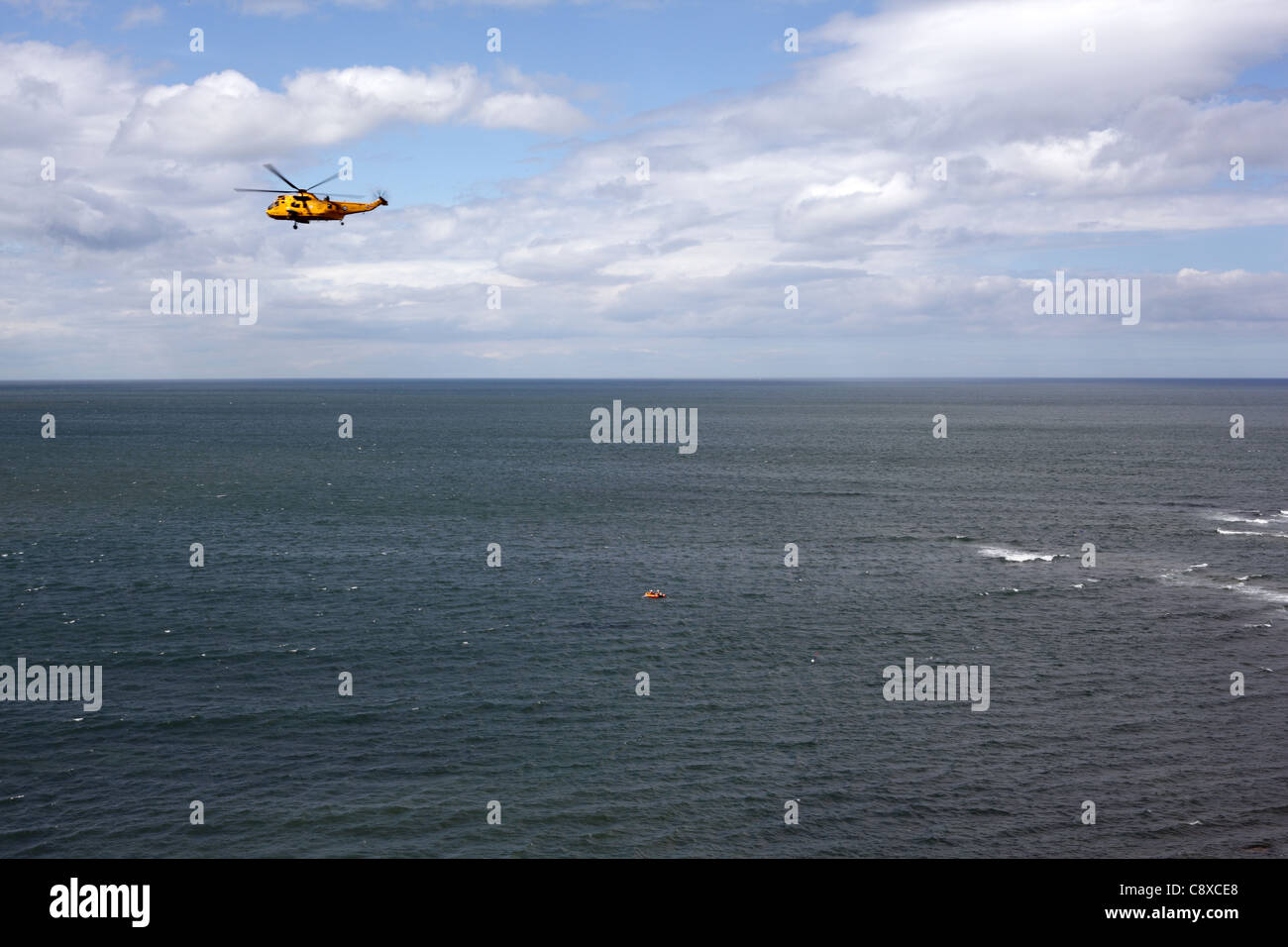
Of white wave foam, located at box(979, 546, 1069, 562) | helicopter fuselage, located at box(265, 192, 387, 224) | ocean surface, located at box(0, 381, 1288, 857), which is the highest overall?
helicopter fuselage, located at box(265, 192, 387, 224)

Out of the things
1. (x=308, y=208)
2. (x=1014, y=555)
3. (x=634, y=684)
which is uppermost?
(x=308, y=208)

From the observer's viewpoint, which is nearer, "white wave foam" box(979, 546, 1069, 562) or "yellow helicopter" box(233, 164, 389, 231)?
"yellow helicopter" box(233, 164, 389, 231)

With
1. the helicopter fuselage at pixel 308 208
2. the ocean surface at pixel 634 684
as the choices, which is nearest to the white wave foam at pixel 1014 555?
the ocean surface at pixel 634 684

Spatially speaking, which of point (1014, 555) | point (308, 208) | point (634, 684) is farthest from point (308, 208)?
A: point (1014, 555)

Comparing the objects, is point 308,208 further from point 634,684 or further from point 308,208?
point 634,684

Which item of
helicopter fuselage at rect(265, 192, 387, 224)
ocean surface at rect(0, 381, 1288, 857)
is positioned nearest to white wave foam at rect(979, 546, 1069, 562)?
ocean surface at rect(0, 381, 1288, 857)

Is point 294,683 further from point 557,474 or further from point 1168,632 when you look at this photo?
point 557,474

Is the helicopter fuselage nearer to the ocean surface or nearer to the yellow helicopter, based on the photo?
the yellow helicopter
